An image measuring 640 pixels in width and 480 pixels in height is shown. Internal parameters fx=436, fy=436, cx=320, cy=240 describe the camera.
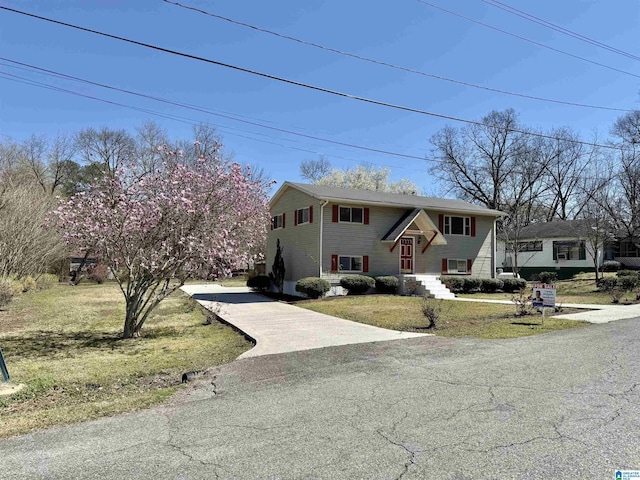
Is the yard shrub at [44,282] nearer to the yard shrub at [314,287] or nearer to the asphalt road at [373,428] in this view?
the yard shrub at [314,287]

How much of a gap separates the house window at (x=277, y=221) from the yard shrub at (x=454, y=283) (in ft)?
31.2

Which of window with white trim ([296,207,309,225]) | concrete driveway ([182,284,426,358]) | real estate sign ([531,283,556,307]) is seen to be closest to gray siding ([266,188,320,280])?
window with white trim ([296,207,309,225])

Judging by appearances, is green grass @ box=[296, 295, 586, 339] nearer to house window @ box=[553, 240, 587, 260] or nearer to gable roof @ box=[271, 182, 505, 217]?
gable roof @ box=[271, 182, 505, 217]

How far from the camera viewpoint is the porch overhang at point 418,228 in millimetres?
21689

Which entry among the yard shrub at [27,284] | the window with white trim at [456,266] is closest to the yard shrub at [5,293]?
the yard shrub at [27,284]

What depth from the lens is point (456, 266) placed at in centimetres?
2450

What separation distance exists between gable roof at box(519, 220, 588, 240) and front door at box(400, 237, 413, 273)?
1885 centimetres

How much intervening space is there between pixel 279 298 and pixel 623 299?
14934mm

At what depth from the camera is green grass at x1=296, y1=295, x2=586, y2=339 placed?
35.4 feet

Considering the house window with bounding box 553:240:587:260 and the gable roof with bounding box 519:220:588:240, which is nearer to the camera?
the gable roof with bounding box 519:220:588:240

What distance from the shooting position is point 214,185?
33.2ft

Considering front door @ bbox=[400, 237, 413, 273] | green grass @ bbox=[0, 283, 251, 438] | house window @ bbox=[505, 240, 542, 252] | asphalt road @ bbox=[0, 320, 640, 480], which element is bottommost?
green grass @ bbox=[0, 283, 251, 438]

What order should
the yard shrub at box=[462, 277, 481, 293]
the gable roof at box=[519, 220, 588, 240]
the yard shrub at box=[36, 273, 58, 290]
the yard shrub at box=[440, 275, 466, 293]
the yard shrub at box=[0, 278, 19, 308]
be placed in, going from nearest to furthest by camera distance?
the yard shrub at box=[0, 278, 19, 308] → the yard shrub at box=[440, 275, 466, 293] → the yard shrub at box=[462, 277, 481, 293] → the yard shrub at box=[36, 273, 58, 290] → the gable roof at box=[519, 220, 588, 240]

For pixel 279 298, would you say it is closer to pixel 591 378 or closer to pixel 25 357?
pixel 25 357
